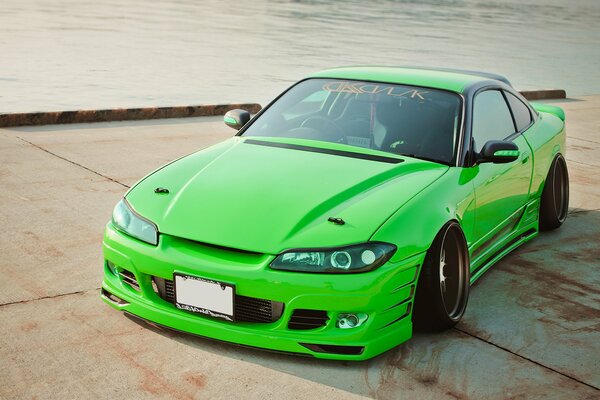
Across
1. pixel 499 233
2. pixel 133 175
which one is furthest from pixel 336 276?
pixel 133 175

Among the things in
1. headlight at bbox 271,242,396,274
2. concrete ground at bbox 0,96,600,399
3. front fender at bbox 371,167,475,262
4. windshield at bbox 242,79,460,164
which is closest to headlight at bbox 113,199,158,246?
concrete ground at bbox 0,96,600,399

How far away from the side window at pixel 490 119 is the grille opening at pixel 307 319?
185 centimetres

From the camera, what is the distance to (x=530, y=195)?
6.59 metres

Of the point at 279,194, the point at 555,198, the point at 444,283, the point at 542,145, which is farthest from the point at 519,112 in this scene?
the point at 279,194

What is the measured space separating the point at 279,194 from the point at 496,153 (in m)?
1.45

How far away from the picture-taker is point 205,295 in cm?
443

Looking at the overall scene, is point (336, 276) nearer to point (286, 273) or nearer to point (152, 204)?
point (286, 273)

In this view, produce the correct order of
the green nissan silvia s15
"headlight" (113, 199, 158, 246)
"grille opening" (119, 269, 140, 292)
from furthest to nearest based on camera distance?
"grille opening" (119, 269, 140, 292) < "headlight" (113, 199, 158, 246) < the green nissan silvia s15

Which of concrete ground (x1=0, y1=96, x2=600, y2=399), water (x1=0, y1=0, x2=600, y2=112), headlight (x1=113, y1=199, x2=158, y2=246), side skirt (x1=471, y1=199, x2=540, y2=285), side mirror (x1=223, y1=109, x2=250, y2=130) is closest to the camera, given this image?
concrete ground (x1=0, y1=96, x2=600, y2=399)

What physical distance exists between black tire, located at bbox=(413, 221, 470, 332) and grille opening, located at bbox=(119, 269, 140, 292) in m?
1.40

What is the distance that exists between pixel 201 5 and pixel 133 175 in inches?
1463

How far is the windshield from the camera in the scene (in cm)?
557

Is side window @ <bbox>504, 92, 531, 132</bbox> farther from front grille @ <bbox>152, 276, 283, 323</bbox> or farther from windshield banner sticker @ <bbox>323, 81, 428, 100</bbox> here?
front grille @ <bbox>152, 276, 283, 323</bbox>

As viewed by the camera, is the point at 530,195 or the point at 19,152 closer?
the point at 530,195
